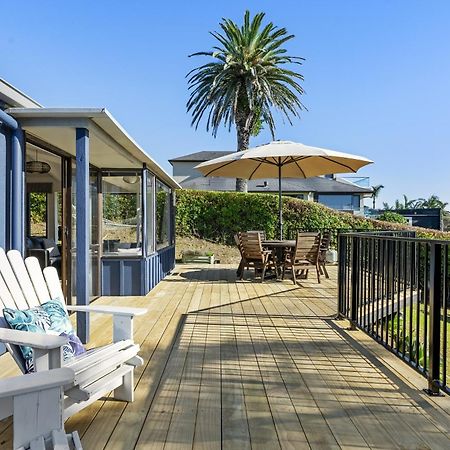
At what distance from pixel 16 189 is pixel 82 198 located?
622 millimetres

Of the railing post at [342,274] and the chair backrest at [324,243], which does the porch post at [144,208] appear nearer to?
the railing post at [342,274]

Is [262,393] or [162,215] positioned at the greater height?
[162,215]

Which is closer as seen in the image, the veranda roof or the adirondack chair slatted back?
the adirondack chair slatted back

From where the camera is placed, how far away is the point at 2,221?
384 centimetres

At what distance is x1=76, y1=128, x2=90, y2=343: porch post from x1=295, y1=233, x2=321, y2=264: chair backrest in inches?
168

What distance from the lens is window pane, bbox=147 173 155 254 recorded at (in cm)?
730

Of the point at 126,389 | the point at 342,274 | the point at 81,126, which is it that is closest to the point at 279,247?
the point at 342,274

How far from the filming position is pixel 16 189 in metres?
3.98

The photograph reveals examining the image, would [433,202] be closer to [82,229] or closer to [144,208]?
[144,208]

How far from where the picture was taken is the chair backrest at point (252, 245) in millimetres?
7688

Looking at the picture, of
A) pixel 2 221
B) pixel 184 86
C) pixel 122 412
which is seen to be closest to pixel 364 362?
pixel 122 412

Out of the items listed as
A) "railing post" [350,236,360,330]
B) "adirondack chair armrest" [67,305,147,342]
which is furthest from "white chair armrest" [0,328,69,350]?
"railing post" [350,236,360,330]

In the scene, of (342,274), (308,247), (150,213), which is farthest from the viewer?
(308,247)

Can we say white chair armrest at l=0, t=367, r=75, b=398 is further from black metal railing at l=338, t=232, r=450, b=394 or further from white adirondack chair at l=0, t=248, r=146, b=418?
black metal railing at l=338, t=232, r=450, b=394
